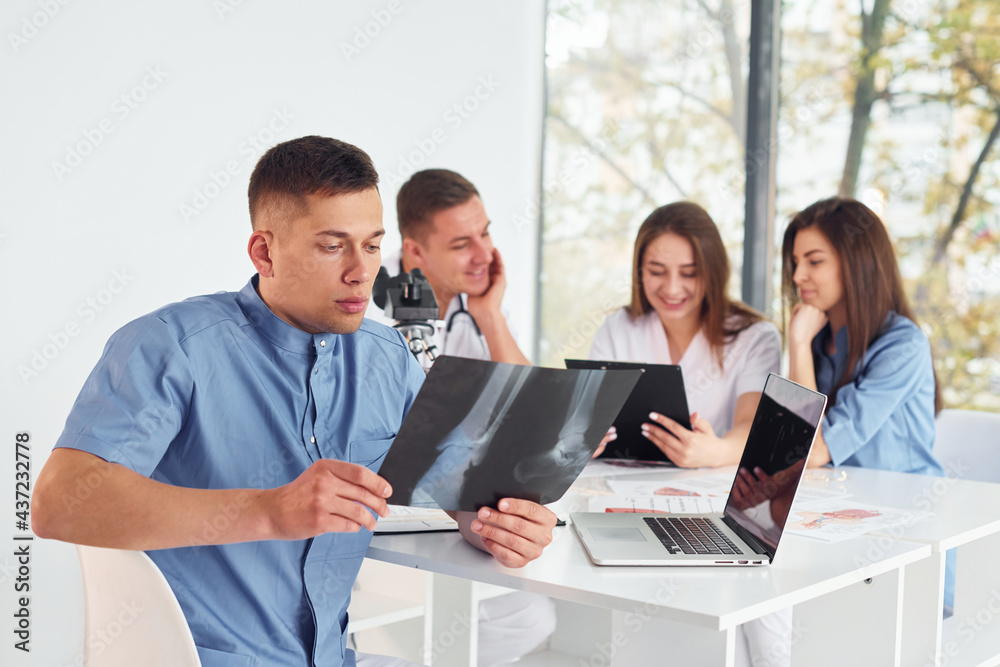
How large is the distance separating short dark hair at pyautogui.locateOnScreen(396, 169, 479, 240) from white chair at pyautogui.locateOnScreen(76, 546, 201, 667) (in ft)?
5.68

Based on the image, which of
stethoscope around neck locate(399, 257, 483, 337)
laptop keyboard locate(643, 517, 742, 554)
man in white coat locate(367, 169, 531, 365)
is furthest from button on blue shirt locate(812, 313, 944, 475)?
stethoscope around neck locate(399, 257, 483, 337)

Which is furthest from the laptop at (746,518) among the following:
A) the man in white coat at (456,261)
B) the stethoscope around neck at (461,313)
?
the stethoscope around neck at (461,313)

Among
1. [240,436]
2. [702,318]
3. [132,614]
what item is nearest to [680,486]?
[702,318]

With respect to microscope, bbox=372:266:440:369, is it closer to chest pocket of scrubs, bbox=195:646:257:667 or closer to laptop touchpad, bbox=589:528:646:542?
laptop touchpad, bbox=589:528:646:542

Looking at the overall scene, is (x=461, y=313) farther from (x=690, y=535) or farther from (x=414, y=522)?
(x=690, y=535)

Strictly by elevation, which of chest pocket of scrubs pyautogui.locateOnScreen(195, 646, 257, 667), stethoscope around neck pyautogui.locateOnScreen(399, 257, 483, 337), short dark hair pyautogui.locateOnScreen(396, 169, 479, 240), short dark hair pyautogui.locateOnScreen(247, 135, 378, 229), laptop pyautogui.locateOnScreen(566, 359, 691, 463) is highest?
short dark hair pyautogui.locateOnScreen(396, 169, 479, 240)

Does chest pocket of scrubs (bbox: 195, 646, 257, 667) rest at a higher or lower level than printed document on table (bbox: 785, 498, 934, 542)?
lower

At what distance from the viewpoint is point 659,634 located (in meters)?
1.39

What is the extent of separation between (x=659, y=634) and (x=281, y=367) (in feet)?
2.43

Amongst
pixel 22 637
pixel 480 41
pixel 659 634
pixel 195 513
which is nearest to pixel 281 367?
pixel 195 513

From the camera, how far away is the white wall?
94.7 inches

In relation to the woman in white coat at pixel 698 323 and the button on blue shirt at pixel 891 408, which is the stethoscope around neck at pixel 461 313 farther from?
the button on blue shirt at pixel 891 408

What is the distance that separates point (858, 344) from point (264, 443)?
1.78 metres

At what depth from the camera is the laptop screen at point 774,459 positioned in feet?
4.30
